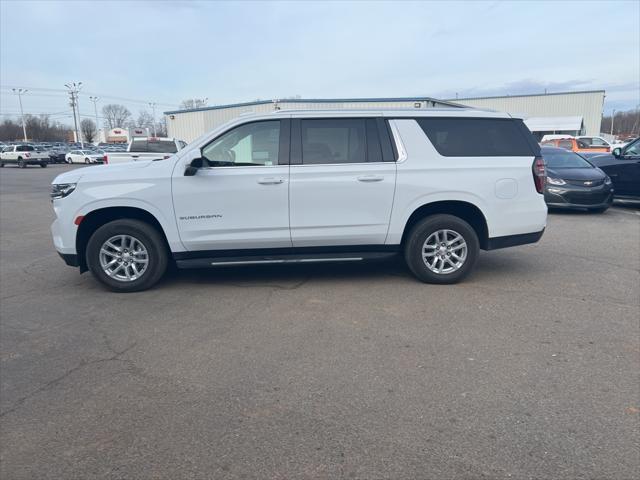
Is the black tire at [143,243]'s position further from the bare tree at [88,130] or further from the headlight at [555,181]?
the bare tree at [88,130]

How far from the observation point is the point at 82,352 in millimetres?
4066

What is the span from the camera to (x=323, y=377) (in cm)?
357

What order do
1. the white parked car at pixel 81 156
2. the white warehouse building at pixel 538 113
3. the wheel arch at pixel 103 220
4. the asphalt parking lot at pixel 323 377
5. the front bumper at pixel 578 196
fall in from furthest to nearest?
the white parked car at pixel 81 156 → the white warehouse building at pixel 538 113 → the front bumper at pixel 578 196 → the wheel arch at pixel 103 220 → the asphalt parking lot at pixel 323 377

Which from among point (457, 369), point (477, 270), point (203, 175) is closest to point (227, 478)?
point (457, 369)

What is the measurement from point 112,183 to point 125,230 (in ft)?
1.75

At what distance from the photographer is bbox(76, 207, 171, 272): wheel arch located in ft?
18.1

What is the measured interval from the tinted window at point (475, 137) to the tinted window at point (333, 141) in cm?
78

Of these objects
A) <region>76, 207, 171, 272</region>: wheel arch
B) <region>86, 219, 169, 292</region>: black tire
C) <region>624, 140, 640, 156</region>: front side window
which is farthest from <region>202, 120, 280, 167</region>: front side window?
→ <region>624, 140, 640, 156</region>: front side window

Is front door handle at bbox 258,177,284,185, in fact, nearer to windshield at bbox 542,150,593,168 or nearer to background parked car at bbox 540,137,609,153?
windshield at bbox 542,150,593,168

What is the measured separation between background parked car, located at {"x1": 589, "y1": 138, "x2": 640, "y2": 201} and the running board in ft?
28.9

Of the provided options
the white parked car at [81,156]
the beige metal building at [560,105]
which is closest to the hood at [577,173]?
the beige metal building at [560,105]

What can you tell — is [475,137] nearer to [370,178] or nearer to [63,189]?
[370,178]

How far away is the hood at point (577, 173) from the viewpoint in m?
11.2

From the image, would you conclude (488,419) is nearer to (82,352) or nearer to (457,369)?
(457,369)
